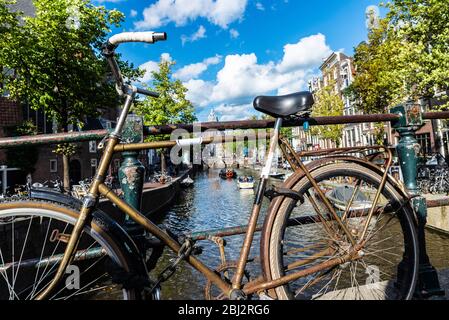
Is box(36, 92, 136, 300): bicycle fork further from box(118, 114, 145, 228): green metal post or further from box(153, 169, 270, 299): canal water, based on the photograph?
box(153, 169, 270, 299): canal water

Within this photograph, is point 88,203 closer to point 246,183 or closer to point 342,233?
point 342,233

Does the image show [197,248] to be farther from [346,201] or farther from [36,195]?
[346,201]

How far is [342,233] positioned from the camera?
2.30 metres

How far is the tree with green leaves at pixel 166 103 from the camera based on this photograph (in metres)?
33.8

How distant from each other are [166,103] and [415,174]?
33.9 meters

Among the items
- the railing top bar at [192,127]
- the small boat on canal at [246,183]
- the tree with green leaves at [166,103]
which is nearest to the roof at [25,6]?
the tree with green leaves at [166,103]

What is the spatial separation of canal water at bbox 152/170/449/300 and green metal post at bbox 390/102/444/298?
3.63 feet

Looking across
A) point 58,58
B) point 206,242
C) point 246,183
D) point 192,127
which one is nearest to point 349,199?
point 192,127

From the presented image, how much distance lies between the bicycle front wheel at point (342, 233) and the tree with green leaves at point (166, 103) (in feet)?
104

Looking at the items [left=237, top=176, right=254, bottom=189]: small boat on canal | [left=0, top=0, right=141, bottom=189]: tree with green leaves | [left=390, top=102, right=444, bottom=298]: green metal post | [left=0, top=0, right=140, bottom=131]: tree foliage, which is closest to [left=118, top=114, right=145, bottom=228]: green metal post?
[left=390, top=102, right=444, bottom=298]: green metal post

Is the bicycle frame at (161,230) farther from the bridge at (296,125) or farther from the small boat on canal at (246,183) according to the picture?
the small boat on canal at (246,183)

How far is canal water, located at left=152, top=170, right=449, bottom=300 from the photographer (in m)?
9.16

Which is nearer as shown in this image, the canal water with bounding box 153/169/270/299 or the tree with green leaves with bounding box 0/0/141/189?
the canal water with bounding box 153/169/270/299
